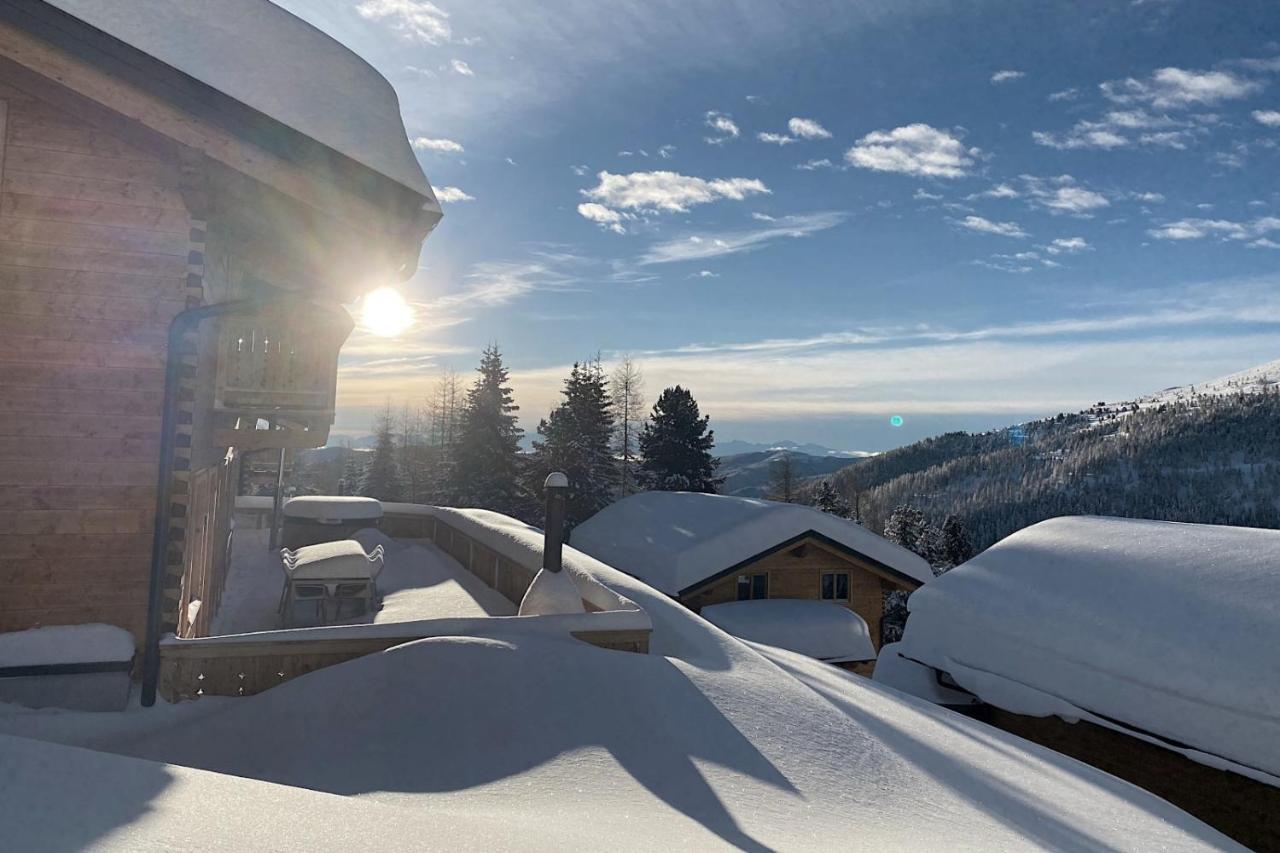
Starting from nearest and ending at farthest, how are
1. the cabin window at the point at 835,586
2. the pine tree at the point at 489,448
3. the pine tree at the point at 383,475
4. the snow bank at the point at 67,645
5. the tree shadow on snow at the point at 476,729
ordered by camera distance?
the tree shadow on snow at the point at 476,729 < the snow bank at the point at 67,645 < the cabin window at the point at 835,586 < the pine tree at the point at 489,448 < the pine tree at the point at 383,475

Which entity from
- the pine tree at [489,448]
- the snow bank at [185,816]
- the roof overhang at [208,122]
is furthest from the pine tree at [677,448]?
the snow bank at [185,816]

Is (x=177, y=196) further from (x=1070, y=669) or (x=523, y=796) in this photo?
(x=1070, y=669)

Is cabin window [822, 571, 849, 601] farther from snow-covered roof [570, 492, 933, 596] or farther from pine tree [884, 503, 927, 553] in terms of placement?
pine tree [884, 503, 927, 553]

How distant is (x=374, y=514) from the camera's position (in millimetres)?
16750

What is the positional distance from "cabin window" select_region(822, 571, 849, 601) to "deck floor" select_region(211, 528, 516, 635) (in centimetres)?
1130

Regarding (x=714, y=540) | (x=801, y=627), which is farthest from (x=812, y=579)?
(x=714, y=540)

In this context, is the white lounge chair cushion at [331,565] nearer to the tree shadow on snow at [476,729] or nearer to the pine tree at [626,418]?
the tree shadow on snow at [476,729]

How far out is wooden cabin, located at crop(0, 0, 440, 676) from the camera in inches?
255

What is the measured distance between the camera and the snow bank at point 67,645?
6.34m

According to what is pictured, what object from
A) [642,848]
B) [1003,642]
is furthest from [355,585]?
[1003,642]

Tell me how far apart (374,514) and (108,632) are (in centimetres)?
1022

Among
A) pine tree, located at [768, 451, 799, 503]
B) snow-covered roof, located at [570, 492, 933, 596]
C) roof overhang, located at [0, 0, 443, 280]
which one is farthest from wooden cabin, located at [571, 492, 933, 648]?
pine tree, located at [768, 451, 799, 503]

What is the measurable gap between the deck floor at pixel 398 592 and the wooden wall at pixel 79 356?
377 cm

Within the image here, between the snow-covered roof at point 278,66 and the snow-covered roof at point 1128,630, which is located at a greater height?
the snow-covered roof at point 278,66
